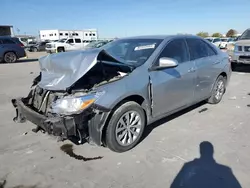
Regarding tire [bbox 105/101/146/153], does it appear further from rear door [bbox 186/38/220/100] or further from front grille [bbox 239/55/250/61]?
front grille [bbox 239/55/250/61]

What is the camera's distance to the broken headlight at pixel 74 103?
10.5 ft

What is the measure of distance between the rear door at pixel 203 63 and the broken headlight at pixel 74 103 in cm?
244

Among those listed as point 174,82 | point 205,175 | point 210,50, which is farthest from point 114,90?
point 210,50

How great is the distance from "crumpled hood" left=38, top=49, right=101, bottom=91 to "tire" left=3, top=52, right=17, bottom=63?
15.4m

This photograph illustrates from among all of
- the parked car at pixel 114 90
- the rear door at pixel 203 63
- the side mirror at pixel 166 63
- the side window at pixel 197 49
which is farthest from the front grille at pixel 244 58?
the side mirror at pixel 166 63

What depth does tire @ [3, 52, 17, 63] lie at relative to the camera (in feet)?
57.3

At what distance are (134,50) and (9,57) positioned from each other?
1574 cm

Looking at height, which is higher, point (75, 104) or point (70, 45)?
point (75, 104)

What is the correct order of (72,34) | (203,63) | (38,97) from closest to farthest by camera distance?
(38,97), (203,63), (72,34)

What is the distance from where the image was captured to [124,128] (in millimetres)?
3637

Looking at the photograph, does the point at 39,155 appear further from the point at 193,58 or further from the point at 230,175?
the point at 193,58

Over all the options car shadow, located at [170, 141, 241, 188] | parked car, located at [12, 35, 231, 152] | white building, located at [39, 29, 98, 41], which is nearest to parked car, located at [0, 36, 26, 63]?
parked car, located at [12, 35, 231, 152]

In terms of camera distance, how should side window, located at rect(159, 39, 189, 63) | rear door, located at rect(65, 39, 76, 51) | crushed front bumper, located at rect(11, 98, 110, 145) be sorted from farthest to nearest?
rear door, located at rect(65, 39, 76, 51) → side window, located at rect(159, 39, 189, 63) → crushed front bumper, located at rect(11, 98, 110, 145)

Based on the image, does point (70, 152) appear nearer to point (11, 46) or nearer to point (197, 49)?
point (197, 49)
